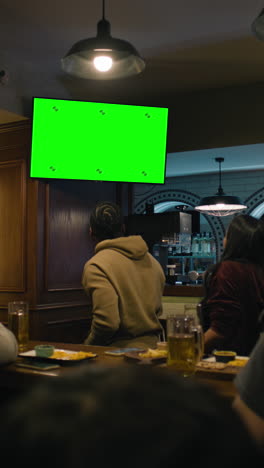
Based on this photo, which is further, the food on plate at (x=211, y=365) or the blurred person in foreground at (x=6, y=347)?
the blurred person in foreground at (x=6, y=347)

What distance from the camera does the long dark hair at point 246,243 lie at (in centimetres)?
220

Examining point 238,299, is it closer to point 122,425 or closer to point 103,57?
point 103,57

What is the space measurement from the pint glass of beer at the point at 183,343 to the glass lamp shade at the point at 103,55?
5.92 ft

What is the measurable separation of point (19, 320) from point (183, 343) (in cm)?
80

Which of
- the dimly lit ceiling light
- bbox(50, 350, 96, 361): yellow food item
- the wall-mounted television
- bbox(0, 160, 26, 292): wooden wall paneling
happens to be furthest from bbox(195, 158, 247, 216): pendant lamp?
bbox(50, 350, 96, 361): yellow food item

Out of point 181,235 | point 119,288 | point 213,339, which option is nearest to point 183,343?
point 213,339

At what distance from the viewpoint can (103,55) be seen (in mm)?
3031

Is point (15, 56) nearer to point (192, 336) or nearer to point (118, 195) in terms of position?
point (118, 195)

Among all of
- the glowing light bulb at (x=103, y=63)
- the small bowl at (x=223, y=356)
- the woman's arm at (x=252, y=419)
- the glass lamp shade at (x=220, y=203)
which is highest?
the glowing light bulb at (x=103, y=63)

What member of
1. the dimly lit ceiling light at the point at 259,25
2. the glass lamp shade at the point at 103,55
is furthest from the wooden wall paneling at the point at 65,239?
the dimly lit ceiling light at the point at 259,25

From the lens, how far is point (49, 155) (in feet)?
13.5

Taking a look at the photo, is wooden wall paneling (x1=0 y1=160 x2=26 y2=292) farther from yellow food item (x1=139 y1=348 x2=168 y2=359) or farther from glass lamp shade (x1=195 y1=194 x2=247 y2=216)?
glass lamp shade (x1=195 y1=194 x2=247 y2=216)

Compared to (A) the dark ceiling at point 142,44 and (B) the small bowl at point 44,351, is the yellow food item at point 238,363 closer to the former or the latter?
(B) the small bowl at point 44,351

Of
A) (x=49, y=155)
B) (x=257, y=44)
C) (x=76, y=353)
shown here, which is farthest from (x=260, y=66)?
(x=76, y=353)
